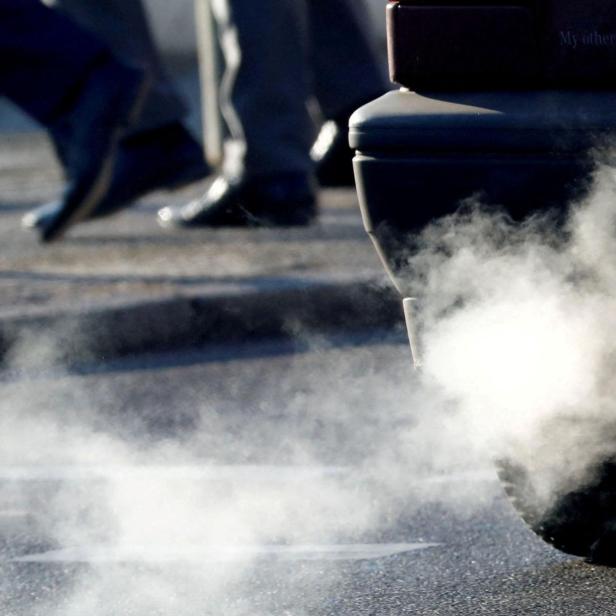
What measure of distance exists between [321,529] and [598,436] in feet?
1.88

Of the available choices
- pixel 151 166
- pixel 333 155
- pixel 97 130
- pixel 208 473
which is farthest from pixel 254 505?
pixel 333 155

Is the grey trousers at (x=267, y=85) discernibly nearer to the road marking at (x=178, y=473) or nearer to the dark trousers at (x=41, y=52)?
the dark trousers at (x=41, y=52)

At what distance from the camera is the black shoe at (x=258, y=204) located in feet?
18.7

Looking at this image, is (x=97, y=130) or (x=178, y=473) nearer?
(x=178, y=473)

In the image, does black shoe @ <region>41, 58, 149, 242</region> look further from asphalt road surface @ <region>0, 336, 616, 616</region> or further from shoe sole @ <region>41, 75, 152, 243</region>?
asphalt road surface @ <region>0, 336, 616, 616</region>

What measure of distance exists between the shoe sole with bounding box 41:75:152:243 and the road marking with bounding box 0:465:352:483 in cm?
199

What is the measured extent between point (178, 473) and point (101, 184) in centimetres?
220

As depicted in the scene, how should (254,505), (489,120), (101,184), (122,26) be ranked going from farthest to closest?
(122,26)
(101,184)
(254,505)
(489,120)

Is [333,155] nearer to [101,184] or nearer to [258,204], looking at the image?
[258,204]

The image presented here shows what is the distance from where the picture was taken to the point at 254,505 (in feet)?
10.2

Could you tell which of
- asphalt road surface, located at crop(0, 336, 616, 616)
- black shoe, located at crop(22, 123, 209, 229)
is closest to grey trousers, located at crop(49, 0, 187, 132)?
black shoe, located at crop(22, 123, 209, 229)

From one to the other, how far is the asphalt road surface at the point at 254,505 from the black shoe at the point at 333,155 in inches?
91.1

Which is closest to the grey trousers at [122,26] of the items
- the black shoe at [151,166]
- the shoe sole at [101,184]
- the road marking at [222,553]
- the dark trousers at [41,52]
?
the black shoe at [151,166]

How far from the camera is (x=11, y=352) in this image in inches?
176
